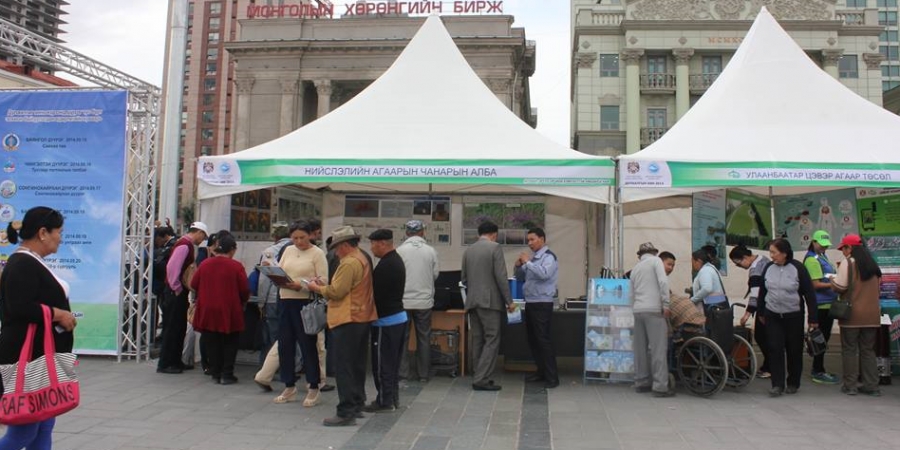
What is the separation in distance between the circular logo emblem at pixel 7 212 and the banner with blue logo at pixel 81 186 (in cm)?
1

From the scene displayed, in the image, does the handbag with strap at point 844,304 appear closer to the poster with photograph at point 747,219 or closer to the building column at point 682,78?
the poster with photograph at point 747,219

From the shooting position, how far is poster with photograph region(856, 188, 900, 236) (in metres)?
8.42

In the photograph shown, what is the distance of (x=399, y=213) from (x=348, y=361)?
5144 mm

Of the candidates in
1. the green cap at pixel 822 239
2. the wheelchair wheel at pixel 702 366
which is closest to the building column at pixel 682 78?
the green cap at pixel 822 239

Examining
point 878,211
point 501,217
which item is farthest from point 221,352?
point 878,211

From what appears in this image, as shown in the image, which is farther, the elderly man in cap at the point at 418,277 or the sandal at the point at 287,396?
the elderly man in cap at the point at 418,277

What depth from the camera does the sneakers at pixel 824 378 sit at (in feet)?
24.0

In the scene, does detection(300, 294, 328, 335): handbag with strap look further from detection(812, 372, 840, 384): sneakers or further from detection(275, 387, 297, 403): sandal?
detection(812, 372, 840, 384): sneakers

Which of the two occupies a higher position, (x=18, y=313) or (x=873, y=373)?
(x=18, y=313)

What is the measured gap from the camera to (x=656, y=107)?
3738 cm

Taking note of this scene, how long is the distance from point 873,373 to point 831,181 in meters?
2.11

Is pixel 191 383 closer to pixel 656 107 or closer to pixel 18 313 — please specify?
pixel 18 313

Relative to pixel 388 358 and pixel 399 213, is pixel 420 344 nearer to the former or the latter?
pixel 388 358

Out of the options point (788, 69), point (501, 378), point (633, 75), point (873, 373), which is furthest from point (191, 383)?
point (633, 75)
